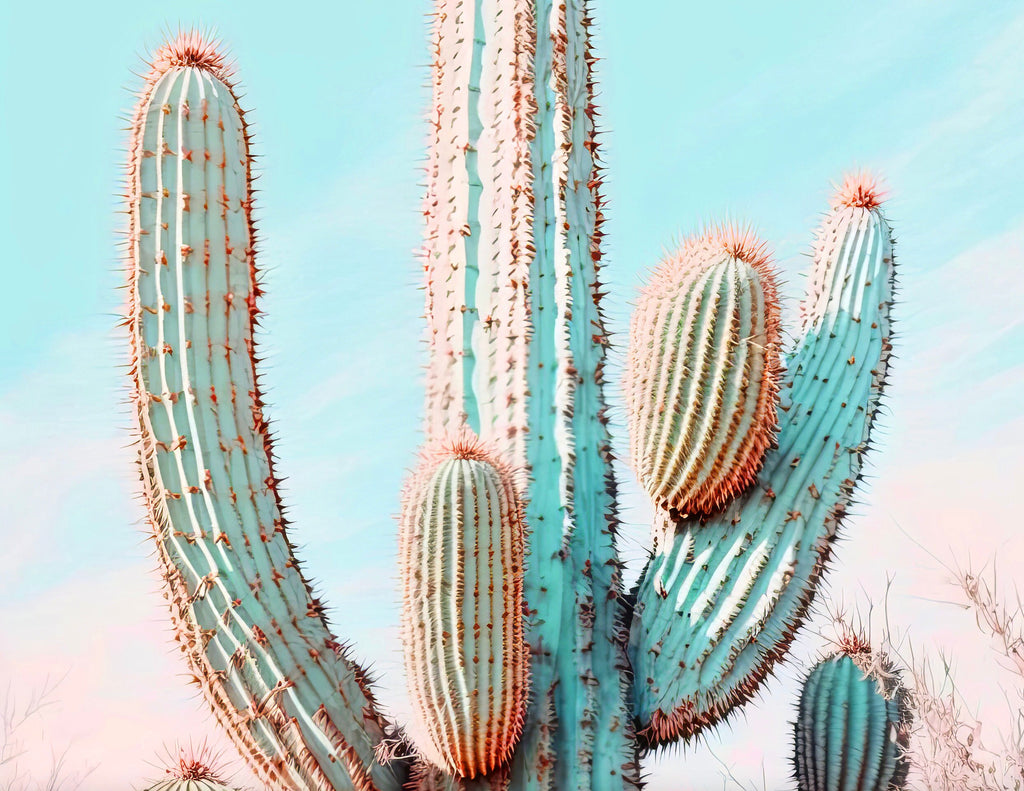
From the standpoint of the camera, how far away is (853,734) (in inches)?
199

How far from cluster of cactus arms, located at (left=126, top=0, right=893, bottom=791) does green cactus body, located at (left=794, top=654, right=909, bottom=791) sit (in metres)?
0.83

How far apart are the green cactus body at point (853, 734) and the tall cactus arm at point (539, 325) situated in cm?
120

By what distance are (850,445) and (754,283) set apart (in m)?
0.81

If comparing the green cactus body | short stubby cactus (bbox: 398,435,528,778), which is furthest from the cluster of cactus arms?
the green cactus body

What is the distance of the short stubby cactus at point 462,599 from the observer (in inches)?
148

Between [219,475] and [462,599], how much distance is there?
0.91m

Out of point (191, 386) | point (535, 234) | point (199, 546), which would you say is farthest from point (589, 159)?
point (199, 546)

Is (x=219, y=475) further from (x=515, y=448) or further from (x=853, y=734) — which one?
(x=853, y=734)

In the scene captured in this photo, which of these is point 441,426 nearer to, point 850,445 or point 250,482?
point 250,482

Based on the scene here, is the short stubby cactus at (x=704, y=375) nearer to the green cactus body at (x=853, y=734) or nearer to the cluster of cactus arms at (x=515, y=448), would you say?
the cluster of cactus arms at (x=515, y=448)

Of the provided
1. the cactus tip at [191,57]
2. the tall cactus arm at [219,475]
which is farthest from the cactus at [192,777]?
the cactus tip at [191,57]

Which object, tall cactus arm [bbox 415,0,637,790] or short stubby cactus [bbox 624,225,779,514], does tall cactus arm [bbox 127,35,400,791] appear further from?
short stubby cactus [bbox 624,225,779,514]

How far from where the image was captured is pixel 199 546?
391cm

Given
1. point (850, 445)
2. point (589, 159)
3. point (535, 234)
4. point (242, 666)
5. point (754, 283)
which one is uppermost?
point (589, 159)
